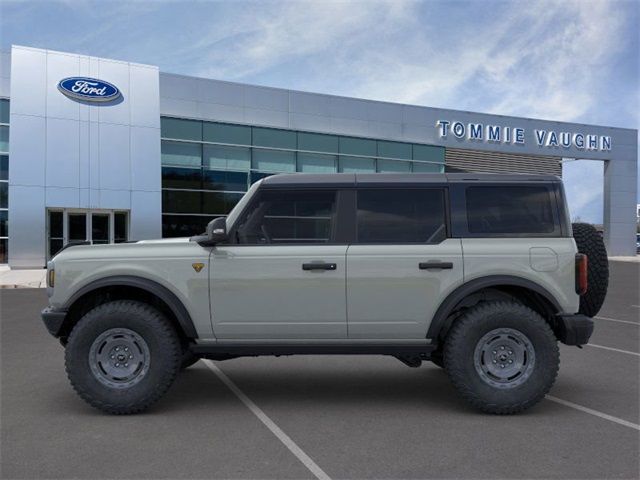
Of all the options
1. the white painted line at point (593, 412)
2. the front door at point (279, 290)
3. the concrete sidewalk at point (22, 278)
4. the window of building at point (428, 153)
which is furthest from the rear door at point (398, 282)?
the window of building at point (428, 153)

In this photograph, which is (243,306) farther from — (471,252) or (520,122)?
(520,122)

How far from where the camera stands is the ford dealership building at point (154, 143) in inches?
885

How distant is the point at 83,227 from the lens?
77.3ft

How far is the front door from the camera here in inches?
192

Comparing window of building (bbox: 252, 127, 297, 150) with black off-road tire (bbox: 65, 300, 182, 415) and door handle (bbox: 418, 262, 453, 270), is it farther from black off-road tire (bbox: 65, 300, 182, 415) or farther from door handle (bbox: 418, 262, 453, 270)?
door handle (bbox: 418, 262, 453, 270)

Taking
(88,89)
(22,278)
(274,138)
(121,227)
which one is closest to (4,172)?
(88,89)

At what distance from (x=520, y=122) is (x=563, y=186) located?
31.2 metres

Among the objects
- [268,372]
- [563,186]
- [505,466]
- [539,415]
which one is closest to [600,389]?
[539,415]

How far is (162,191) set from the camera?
24906 millimetres

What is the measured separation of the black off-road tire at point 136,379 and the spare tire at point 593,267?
3721 millimetres

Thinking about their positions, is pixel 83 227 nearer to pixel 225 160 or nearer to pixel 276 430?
pixel 225 160

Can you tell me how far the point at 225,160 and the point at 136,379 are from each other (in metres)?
22.2

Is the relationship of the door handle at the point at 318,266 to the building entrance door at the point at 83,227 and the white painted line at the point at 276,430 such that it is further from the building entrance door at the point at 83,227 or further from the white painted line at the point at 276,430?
the building entrance door at the point at 83,227

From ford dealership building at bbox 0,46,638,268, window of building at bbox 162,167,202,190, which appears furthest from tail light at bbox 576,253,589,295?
window of building at bbox 162,167,202,190
